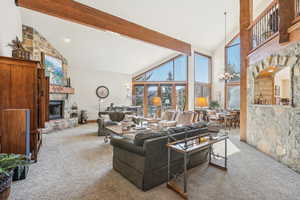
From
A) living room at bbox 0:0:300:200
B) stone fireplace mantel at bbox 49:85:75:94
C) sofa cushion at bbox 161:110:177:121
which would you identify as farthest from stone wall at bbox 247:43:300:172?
stone fireplace mantel at bbox 49:85:75:94

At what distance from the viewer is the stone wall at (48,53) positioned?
5.20 metres

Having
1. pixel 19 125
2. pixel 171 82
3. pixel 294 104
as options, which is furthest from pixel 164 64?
pixel 19 125

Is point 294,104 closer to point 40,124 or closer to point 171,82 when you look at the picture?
point 40,124

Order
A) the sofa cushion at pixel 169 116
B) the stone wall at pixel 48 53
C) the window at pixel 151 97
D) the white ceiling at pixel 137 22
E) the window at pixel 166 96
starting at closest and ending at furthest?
1. the white ceiling at pixel 137 22
2. the stone wall at pixel 48 53
3. the sofa cushion at pixel 169 116
4. the window at pixel 166 96
5. the window at pixel 151 97

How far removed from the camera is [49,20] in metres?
4.74

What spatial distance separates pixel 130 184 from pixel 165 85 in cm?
717

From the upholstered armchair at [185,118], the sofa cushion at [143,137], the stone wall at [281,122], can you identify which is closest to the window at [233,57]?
the stone wall at [281,122]

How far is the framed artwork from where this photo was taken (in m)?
5.96

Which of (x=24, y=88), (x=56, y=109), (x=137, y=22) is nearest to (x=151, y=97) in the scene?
(x=137, y=22)

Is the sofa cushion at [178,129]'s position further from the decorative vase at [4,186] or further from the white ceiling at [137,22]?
the white ceiling at [137,22]

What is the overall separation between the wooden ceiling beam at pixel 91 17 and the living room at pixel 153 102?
28mm

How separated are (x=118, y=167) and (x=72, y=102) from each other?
6.05 m

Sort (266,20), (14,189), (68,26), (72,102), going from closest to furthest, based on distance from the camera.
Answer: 1. (14,189)
2. (266,20)
3. (68,26)
4. (72,102)

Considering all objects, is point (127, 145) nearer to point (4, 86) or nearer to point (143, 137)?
point (143, 137)
